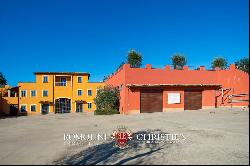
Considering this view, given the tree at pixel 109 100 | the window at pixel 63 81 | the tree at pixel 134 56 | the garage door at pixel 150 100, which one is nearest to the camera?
the garage door at pixel 150 100

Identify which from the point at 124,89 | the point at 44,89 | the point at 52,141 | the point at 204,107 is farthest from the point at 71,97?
the point at 52,141

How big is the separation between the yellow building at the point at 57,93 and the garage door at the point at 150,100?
20537mm

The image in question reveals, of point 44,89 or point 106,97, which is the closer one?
point 106,97

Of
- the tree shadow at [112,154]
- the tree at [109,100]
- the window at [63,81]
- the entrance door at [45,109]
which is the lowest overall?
the entrance door at [45,109]

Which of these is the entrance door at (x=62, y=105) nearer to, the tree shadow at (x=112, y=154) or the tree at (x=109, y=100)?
the tree at (x=109, y=100)

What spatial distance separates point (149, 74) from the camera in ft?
106

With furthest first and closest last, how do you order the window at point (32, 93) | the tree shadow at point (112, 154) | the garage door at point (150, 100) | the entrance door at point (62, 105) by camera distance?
the entrance door at point (62, 105), the window at point (32, 93), the garage door at point (150, 100), the tree shadow at point (112, 154)

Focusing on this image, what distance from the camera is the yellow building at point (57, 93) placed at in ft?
157

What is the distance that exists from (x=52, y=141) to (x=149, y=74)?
19.7 metres

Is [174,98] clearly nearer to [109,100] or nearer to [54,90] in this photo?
[109,100]

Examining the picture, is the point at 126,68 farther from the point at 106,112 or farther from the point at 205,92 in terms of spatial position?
the point at 205,92

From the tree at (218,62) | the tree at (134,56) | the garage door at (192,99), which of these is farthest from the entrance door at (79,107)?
the tree at (218,62)

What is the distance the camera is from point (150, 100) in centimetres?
3195

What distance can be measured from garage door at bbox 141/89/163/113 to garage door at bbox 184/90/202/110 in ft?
11.7
